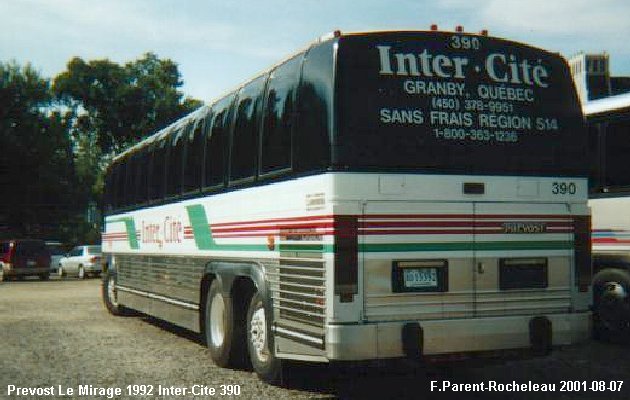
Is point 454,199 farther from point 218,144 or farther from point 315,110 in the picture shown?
point 218,144

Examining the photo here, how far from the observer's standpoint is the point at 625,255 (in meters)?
10.8

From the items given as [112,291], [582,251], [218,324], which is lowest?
[112,291]

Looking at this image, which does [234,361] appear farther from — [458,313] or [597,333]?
[597,333]

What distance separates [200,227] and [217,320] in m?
1.45

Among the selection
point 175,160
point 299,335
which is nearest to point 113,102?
point 175,160

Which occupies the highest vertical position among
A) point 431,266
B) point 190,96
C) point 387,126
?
point 190,96

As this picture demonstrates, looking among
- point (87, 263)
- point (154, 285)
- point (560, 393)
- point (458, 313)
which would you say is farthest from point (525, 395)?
point (87, 263)

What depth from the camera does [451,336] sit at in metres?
6.68

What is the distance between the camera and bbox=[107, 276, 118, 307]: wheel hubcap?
Answer: 16377 mm

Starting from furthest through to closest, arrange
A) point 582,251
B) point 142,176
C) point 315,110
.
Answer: point 142,176
point 582,251
point 315,110

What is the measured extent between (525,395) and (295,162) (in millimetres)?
3250

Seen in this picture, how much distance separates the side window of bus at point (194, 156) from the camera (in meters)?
10.3

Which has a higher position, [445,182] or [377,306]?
[445,182]

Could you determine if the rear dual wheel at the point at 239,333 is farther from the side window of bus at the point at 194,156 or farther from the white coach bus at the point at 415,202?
the side window of bus at the point at 194,156
